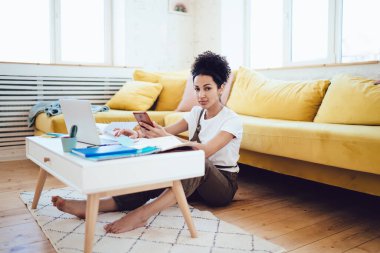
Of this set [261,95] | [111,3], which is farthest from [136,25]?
[261,95]

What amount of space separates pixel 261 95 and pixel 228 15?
178cm

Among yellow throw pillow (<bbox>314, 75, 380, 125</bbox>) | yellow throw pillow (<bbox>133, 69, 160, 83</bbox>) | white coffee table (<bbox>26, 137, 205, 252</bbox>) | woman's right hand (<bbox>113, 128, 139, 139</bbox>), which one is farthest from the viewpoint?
yellow throw pillow (<bbox>133, 69, 160, 83</bbox>)

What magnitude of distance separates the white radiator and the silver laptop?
7.43 ft

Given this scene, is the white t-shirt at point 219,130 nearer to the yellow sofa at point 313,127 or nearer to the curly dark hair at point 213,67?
the curly dark hair at point 213,67

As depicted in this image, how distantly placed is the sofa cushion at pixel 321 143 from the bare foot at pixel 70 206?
1.11 m

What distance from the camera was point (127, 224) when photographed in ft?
5.46

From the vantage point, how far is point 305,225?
5.96 ft

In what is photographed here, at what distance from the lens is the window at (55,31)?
156 inches

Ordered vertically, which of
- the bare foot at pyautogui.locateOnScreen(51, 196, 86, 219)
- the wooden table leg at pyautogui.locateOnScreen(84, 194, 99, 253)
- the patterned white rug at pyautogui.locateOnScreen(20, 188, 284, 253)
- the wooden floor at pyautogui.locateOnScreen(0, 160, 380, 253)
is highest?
the wooden table leg at pyautogui.locateOnScreen(84, 194, 99, 253)

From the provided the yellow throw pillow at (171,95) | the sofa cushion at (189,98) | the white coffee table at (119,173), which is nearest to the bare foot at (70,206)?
the white coffee table at (119,173)

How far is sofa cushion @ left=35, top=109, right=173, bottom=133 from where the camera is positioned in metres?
2.94

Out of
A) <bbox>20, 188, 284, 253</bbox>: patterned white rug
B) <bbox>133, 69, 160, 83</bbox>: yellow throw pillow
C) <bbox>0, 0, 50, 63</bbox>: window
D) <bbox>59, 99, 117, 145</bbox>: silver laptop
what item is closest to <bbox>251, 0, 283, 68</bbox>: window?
<bbox>133, 69, 160, 83</bbox>: yellow throw pillow

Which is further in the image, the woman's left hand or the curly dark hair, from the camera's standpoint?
the curly dark hair

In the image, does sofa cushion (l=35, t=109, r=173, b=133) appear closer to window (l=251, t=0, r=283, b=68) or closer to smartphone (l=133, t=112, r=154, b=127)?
smartphone (l=133, t=112, r=154, b=127)
